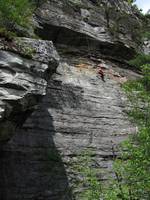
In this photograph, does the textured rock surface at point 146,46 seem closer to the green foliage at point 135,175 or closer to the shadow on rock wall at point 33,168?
the shadow on rock wall at point 33,168

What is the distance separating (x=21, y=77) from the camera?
55.2 feet

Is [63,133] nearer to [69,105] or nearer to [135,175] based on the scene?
[69,105]

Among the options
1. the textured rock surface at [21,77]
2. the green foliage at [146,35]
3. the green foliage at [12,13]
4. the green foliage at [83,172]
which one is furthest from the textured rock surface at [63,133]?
the green foliage at [146,35]

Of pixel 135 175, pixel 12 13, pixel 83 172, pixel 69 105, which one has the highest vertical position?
pixel 12 13

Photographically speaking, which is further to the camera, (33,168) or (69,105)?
(69,105)

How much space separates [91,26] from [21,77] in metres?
13.8

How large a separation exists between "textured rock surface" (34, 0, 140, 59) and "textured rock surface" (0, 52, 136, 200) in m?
1.88

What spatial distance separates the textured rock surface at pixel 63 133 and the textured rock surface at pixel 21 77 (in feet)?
6.15

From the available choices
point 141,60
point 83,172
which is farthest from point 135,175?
point 141,60

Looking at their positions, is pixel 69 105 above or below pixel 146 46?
below

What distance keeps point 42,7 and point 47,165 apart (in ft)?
38.7

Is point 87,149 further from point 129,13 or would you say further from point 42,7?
point 129,13

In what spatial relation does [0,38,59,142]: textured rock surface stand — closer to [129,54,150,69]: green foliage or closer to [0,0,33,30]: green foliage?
[0,0,33,30]: green foliage

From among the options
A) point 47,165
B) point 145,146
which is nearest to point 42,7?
point 47,165
